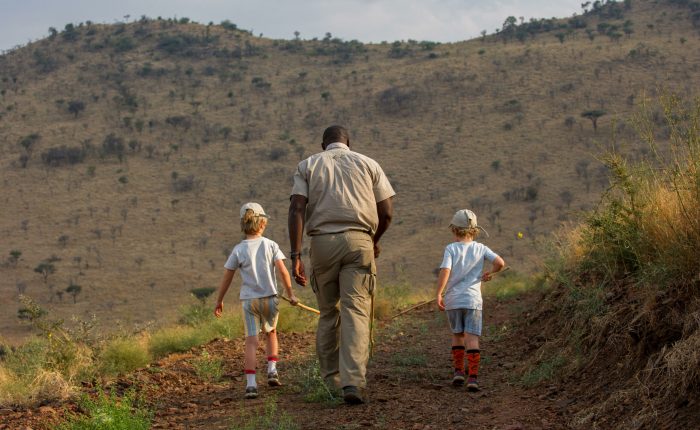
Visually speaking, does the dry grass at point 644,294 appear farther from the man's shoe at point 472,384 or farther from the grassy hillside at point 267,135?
the grassy hillside at point 267,135

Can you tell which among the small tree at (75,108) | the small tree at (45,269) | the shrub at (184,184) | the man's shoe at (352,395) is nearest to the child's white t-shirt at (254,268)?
the man's shoe at (352,395)

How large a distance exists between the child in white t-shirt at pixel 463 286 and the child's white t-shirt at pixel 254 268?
4.40 ft

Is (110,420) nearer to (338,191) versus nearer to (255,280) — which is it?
(255,280)

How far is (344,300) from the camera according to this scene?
5.74 metres

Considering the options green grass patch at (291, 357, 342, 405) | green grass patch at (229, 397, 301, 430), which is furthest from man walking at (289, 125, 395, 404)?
green grass patch at (229, 397, 301, 430)

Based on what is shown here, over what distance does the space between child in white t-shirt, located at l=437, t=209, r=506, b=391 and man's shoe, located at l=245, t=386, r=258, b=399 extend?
1.49m

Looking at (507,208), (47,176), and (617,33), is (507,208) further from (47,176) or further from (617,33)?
(617,33)

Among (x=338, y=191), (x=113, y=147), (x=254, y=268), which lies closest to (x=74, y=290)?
(x=113, y=147)

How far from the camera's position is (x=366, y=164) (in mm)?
5992

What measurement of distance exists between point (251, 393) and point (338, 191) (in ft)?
5.42

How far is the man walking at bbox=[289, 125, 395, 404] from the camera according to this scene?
575cm

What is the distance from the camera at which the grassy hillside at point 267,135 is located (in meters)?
30.2

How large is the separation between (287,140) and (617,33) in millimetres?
24566

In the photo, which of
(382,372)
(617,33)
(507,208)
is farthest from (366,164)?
(617,33)
